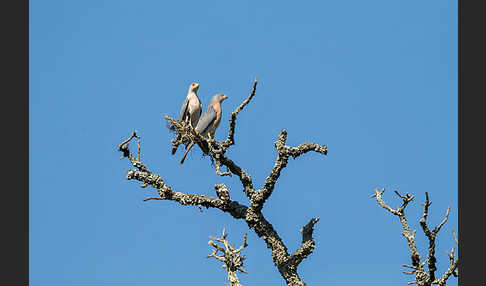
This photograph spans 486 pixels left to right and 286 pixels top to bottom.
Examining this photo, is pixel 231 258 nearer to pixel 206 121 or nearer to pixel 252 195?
pixel 252 195

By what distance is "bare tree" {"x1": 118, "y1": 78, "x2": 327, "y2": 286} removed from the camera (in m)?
8.53

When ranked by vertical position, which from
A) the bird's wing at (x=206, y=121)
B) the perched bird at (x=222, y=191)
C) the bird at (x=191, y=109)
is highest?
the bird at (x=191, y=109)

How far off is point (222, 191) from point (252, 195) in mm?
427

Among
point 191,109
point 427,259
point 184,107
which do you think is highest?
point 184,107

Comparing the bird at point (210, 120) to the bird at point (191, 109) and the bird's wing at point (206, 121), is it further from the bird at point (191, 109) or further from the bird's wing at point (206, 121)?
the bird at point (191, 109)

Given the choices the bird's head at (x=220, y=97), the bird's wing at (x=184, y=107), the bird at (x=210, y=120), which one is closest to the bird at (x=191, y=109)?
the bird's wing at (x=184, y=107)

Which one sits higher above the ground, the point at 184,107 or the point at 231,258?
the point at 184,107

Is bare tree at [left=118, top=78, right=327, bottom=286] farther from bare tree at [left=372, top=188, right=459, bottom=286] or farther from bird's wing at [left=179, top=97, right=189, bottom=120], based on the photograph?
bird's wing at [left=179, top=97, right=189, bottom=120]

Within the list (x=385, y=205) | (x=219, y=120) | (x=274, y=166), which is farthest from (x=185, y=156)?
(x=385, y=205)

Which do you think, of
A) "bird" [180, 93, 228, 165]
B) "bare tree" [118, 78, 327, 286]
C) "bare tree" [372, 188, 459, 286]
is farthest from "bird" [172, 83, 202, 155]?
"bare tree" [372, 188, 459, 286]

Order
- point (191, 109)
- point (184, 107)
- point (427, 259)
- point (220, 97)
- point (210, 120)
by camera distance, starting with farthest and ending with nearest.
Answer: point (184, 107) → point (191, 109) → point (220, 97) → point (210, 120) → point (427, 259)

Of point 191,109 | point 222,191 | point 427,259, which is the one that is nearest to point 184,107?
point 191,109

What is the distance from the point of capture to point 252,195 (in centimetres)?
873

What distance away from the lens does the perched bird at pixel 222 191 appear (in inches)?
350
